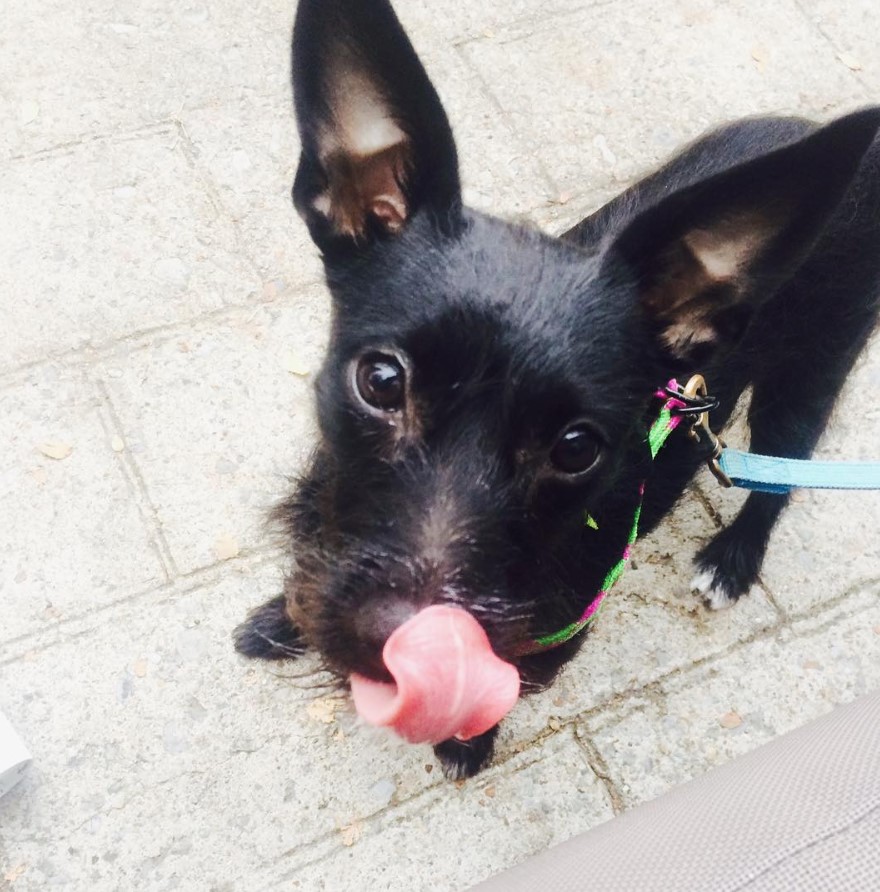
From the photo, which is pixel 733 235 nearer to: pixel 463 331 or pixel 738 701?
pixel 463 331

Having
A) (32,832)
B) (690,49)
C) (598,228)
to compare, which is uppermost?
(598,228)

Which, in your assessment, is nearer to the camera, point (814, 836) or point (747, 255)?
point (814, 836)

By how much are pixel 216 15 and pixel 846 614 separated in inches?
154

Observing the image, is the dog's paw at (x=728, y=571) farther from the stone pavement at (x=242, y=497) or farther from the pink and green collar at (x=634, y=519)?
the pink and green collar at (x=634, y=519)

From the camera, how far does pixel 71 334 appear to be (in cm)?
360

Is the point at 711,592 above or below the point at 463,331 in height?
below

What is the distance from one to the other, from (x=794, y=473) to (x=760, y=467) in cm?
10

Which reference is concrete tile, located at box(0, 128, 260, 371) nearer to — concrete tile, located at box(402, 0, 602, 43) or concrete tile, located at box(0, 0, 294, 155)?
concrete tile, located at box(0, 0, 294, 155)

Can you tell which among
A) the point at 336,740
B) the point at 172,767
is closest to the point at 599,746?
the point at 336,740

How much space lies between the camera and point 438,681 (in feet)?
5.40

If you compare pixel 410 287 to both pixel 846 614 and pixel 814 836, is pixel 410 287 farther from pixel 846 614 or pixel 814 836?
pixel 846 614

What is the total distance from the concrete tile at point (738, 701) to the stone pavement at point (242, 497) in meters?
0.01

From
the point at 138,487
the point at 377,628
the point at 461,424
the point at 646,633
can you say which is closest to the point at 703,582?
the point at 646,633

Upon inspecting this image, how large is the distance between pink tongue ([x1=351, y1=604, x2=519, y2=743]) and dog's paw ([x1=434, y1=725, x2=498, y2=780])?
108 cm
